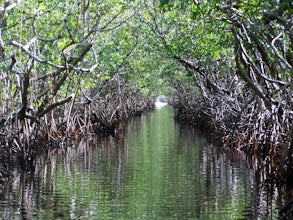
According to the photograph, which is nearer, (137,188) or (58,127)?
(137,188)

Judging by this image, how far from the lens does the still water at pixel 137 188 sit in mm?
8695

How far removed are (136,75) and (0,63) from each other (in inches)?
623

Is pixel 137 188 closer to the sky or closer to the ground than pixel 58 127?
closer to the ground

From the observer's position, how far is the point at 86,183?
1134 centimetres

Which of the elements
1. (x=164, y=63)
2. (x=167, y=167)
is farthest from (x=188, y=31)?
(x=164, y=63)

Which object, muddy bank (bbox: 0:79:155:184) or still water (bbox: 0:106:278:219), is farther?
muddy bank (bbox: 0:79:155:184)

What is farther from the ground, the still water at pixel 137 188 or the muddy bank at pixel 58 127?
the muddy bank at pixel 58 127

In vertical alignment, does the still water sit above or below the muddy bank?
below

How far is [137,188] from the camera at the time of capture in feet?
35.0

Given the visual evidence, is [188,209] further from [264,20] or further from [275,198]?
[264,20]

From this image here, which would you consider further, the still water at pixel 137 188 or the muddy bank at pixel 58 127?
the muddy bank at pixel 58 127

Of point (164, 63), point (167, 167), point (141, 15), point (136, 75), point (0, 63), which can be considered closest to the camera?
point (0, 63)

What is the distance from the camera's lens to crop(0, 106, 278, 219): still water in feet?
28.5

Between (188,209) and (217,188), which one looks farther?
(217,188)
